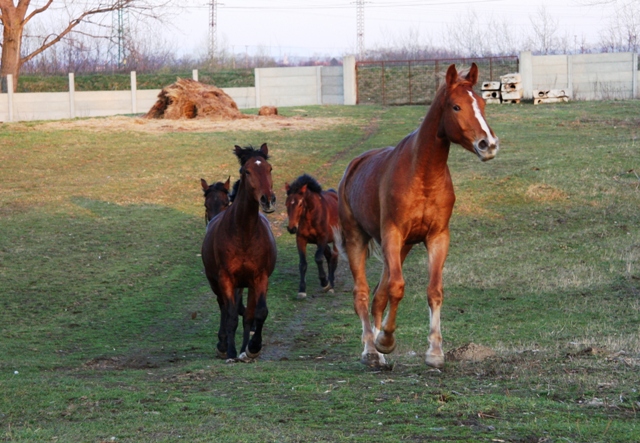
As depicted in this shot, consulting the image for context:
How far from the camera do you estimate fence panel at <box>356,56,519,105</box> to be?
47.3 m

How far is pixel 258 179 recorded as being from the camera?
8.41 metres

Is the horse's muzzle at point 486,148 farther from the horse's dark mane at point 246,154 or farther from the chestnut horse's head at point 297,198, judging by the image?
the chestnut horse's head at point 297,198

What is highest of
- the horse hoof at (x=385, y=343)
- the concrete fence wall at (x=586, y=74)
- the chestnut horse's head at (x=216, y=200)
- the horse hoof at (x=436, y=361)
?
the concrete fence wall at (x=586, y=74)

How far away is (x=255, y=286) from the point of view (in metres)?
8.77

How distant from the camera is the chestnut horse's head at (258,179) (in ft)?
27.0

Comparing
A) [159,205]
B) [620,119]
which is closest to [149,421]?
[159,205]

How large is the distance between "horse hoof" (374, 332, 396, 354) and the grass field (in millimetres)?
188

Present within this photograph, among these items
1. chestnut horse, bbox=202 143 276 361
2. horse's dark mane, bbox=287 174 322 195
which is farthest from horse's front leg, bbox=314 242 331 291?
chestnut horse, bbox=202 143 276 361

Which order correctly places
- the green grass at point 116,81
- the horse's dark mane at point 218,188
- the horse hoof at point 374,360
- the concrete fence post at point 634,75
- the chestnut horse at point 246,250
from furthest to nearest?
the green grass at point 116,81, the concrete fence post at point 634,75, the horse's dark mane at point 218,188, the chestnut horse at point 246,250, the horse hoof at point 374,360

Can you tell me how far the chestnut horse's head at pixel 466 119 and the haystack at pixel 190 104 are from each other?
25.1 m

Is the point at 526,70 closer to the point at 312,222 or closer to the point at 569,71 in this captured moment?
the point at 569,71

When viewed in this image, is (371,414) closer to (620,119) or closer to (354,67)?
(620,119)

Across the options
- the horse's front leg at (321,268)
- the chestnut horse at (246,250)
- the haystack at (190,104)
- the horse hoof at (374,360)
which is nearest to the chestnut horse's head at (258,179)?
the chestnut horse at (246,250)

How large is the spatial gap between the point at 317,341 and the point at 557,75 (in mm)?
37980
